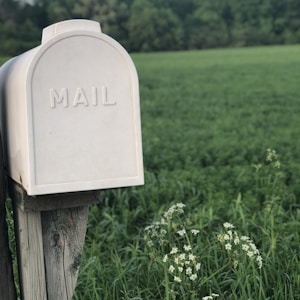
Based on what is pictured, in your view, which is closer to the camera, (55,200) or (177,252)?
(55,200)

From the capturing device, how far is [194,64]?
2511 centimetres

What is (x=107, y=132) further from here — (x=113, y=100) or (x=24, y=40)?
(x=24, y=40)

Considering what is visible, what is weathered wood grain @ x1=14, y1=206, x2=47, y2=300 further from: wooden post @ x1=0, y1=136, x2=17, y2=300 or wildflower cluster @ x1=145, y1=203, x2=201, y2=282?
wildflower cluster @ x1=145, y1=203, x2=201, y2=282

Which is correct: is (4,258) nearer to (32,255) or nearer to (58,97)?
(32,255)

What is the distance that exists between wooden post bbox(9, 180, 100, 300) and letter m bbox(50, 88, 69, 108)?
286 millimetres

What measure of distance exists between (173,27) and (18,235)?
101ft

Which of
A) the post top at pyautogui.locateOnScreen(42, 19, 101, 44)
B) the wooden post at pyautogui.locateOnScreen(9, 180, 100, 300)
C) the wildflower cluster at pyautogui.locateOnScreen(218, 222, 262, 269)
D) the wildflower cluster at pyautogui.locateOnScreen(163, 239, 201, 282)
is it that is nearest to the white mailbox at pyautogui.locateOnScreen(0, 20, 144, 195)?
the post top at pyautogui.locateOnScreen(42, 19, 101, 44)

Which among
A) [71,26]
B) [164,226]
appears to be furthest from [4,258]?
[164,226]

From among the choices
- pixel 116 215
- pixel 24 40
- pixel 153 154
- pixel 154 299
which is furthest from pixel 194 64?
pixel 154 299

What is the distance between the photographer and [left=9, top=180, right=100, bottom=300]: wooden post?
183 cm

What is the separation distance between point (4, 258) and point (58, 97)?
21.6 inches

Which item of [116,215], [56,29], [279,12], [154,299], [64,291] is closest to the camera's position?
[56,29]

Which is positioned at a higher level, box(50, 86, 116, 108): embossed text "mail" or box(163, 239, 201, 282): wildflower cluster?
box(50, 86, 116, 108): embossed text "mail"

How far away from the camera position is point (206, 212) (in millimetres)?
4234
